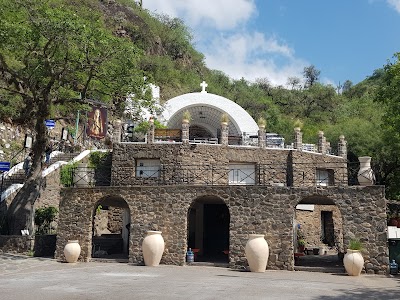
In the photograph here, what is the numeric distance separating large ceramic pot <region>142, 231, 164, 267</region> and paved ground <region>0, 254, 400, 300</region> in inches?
18.7

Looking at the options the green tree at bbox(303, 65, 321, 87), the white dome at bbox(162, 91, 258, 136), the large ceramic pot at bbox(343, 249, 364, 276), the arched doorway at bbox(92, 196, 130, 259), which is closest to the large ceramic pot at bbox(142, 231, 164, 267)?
the arched doorway at bbox(92, 196, 130, 259)

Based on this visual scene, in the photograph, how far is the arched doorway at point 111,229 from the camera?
20955 mm

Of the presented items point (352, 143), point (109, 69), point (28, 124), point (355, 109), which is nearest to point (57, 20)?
point (109, 69)

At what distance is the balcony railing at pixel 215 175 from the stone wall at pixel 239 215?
366 cm

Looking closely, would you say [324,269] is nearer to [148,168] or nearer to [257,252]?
[257,252]

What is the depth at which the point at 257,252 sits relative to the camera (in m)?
15.3

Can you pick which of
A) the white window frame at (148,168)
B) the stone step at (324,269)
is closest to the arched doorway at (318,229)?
the stone step at (324,269)

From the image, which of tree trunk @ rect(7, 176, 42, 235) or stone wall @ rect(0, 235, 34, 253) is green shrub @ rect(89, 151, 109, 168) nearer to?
tree trunk @ rect(7, 176, 42, 235)

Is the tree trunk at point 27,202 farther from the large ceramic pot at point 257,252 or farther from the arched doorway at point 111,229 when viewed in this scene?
the large ceramic pot at point 257,252

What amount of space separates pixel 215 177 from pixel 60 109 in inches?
777

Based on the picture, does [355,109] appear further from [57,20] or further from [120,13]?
[57,20]

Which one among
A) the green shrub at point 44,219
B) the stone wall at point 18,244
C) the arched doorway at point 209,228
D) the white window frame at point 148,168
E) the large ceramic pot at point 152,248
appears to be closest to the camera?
the large ceramic pot at point 152,248

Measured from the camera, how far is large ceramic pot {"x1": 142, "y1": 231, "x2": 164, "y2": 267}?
16234 millimetres

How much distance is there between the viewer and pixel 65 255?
672 inches
